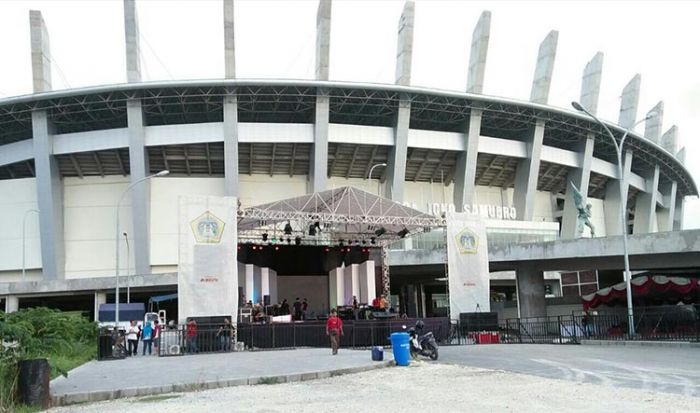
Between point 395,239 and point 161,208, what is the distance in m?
26.4

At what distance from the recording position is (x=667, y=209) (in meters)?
82.1

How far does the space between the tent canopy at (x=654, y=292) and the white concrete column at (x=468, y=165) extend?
20201 millimetres

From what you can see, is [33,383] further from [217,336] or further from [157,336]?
[157,336]

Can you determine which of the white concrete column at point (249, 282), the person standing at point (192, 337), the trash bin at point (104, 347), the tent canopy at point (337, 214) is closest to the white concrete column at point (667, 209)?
the tent canopy at point (337, 214)

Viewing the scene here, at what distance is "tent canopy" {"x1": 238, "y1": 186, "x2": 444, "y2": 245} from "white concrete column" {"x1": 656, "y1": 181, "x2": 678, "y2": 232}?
202ft

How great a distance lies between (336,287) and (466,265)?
944 cm

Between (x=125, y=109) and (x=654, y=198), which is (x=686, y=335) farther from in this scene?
(x=654, y=198)

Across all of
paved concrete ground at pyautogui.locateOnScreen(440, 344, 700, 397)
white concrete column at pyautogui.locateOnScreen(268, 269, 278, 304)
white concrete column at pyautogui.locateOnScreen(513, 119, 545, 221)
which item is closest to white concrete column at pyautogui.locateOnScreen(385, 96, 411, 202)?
white concrete column at pyautogui.locateOnScreen(513, 119, 545, 221)

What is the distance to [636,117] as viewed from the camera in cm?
6750

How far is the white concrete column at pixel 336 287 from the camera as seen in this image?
3616 centimetres

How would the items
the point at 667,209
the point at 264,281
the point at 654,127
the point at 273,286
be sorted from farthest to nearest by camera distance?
the point at 667,209, the point at 654,127, the point at 273,286, the point at 264,281

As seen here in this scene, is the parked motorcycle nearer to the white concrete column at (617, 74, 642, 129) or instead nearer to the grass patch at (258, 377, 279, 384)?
the grass patch at (258, 377, 279, 384)

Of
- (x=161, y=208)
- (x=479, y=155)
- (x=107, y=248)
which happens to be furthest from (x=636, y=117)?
(x=107, y=248)

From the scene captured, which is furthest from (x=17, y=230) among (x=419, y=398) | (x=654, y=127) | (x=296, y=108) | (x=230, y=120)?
(x=654, y=127)
